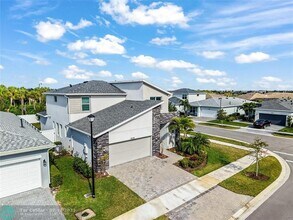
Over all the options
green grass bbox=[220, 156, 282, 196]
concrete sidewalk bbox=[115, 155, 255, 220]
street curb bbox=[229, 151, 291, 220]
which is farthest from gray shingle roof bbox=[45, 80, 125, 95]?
street curb bbox=[229, 151, 291, 220]

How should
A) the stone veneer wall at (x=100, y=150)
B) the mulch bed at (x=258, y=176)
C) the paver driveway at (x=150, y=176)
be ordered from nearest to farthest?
the paver driveway at (x=150, y=176), the mulch bed at (x=258, y=176), the stone veneer wall at (x=100, y=150)

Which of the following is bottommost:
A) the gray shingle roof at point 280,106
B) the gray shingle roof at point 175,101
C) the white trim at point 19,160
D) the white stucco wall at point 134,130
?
the white trim at point 19,160

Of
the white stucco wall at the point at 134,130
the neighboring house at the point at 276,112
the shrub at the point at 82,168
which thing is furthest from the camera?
the neighboring house at the point at 276,112

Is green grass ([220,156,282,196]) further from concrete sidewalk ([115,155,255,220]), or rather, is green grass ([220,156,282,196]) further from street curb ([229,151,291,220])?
concrete sidewalk ([115,155,255,220])

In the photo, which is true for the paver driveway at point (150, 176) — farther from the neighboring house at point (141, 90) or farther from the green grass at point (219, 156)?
the neighboring house at point (141, 90)

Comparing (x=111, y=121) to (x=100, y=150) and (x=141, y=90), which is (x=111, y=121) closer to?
(x=100, y=150)

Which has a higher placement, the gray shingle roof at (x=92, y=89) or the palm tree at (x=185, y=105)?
the gray shingle roof at (x=92, y=89)

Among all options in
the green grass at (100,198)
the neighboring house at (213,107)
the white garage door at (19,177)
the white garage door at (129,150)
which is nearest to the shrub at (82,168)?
the green grass at (100,198)

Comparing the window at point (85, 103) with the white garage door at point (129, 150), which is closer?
the white garage door at point (129, 150)
